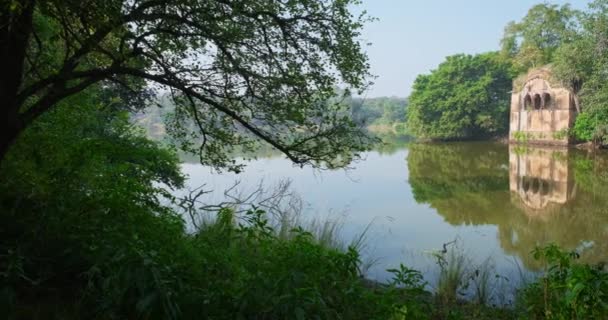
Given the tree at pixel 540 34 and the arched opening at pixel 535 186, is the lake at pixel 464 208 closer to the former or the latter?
the arched opening at pixel 535 186

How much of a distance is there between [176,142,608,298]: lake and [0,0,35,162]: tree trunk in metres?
2.07

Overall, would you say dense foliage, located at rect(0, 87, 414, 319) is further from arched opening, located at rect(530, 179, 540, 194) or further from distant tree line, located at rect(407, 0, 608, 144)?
distant tree line, located at rect(407, 0, 608, 144)

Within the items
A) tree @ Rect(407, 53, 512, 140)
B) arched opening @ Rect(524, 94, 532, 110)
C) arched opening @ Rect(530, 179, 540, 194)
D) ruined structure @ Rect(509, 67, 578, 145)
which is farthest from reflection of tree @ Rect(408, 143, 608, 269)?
tree @ Rect(407, 53, 512, 140)

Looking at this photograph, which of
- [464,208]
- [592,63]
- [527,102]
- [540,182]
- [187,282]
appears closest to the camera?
[187,282]

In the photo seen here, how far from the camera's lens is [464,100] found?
3809cm

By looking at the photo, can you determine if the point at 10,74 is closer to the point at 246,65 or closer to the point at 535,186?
the point at 246,65

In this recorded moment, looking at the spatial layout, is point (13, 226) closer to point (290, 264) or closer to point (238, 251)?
point (238, 251)

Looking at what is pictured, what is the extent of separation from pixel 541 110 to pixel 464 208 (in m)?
25.3

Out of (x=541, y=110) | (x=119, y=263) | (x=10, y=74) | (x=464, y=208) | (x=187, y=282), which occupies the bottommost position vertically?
(x=464, y=208)

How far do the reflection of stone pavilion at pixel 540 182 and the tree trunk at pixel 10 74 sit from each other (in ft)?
39.4

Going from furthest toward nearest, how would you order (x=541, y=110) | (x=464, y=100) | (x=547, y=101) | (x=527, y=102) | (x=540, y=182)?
(x=464, y=100)
(x=527, y=102)
(x=547, y=101)
(x=541, y=110)
(x=540, y=182)

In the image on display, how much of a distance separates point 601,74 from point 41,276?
85.6ft

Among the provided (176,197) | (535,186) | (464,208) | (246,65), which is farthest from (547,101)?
(176,197)

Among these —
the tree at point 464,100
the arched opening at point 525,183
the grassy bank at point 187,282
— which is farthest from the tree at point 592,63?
the grassy bank at point 187,282
